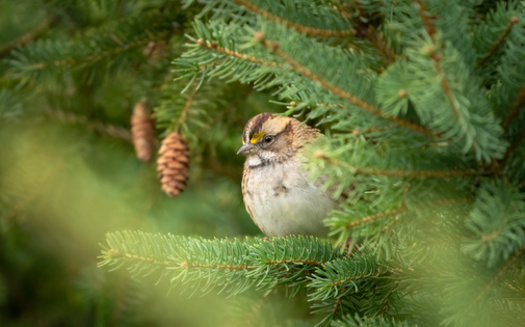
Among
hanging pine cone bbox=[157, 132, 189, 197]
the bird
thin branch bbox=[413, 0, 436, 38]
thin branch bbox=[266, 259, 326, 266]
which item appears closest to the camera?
thin branch bbox=[413, 0, 436, 38]

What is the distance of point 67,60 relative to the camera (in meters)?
2.77

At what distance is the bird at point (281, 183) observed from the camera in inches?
103

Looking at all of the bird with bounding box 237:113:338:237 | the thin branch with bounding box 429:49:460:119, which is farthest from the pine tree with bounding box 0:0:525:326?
the bird with bounding box 237:113:338:237

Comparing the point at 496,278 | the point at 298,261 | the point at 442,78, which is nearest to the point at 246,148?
the point at 298,261

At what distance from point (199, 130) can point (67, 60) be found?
70 centimetres

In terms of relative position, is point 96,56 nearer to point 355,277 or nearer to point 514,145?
point 355,277

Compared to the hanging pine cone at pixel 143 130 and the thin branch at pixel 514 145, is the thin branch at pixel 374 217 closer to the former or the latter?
the thin branch at pixel 514 145

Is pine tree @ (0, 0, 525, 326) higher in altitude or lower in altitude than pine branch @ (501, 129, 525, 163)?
lower

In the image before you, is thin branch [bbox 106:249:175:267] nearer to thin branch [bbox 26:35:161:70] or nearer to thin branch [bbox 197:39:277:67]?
thin branch [bbox 197:39:277:67]

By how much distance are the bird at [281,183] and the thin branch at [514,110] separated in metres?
1.07

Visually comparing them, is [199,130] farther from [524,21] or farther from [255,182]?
[524,21]

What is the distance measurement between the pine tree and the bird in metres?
0.23

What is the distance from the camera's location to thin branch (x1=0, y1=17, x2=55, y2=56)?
125 inches

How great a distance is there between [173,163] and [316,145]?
135cm
